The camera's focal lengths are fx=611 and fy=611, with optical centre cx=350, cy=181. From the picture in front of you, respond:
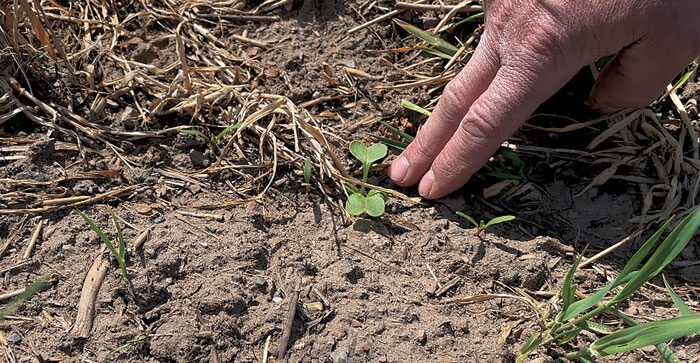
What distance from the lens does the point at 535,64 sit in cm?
162

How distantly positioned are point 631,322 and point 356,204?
0.77 metres

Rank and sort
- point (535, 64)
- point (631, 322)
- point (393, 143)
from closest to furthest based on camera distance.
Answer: point (631, 322)
point (535, 64)
point (393, 143)

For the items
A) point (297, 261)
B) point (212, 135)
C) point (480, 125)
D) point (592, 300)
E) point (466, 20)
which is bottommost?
point (297, 261)

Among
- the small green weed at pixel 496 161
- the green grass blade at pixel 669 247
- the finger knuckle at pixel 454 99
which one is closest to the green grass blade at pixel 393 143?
the small green weed at pixel 496 161

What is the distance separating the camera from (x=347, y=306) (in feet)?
5.24

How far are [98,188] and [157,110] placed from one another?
333 millimetres

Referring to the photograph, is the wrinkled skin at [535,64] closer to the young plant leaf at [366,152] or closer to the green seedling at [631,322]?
the young plant leaf at [366,152]

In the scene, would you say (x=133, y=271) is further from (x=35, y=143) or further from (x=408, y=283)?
(x=408, y=283)

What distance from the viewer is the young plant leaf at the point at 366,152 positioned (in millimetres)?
1837

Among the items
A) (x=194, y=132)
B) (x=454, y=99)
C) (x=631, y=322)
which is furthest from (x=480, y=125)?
(x=194, y=132)

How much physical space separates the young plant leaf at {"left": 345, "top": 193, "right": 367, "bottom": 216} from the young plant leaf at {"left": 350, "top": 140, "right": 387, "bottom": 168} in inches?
4.5

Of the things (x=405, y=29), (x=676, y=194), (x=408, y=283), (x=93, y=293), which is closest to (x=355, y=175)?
(x=408, y=283)

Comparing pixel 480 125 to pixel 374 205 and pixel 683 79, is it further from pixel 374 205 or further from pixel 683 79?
pixel 683 79

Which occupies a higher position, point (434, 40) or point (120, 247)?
point (434, 40)
